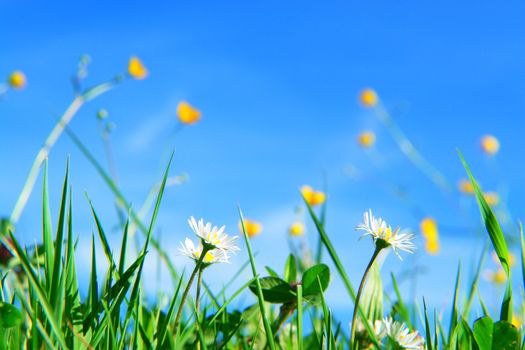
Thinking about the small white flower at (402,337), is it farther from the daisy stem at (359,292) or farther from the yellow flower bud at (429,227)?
the yellow flower bud at (429,227)

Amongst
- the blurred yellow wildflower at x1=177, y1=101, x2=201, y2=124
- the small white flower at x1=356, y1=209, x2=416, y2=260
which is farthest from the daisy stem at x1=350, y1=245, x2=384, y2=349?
the blurred yellow wildflower at x1=177, y1=101, x2=201, y2=124

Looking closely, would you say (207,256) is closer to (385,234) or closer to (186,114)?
(385,234)

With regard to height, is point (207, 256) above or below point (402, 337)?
above

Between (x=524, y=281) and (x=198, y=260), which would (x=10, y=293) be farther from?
(x=524, y=281)

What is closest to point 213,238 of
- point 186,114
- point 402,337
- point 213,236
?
point 213,236

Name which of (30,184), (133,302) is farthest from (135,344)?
(30,184)
